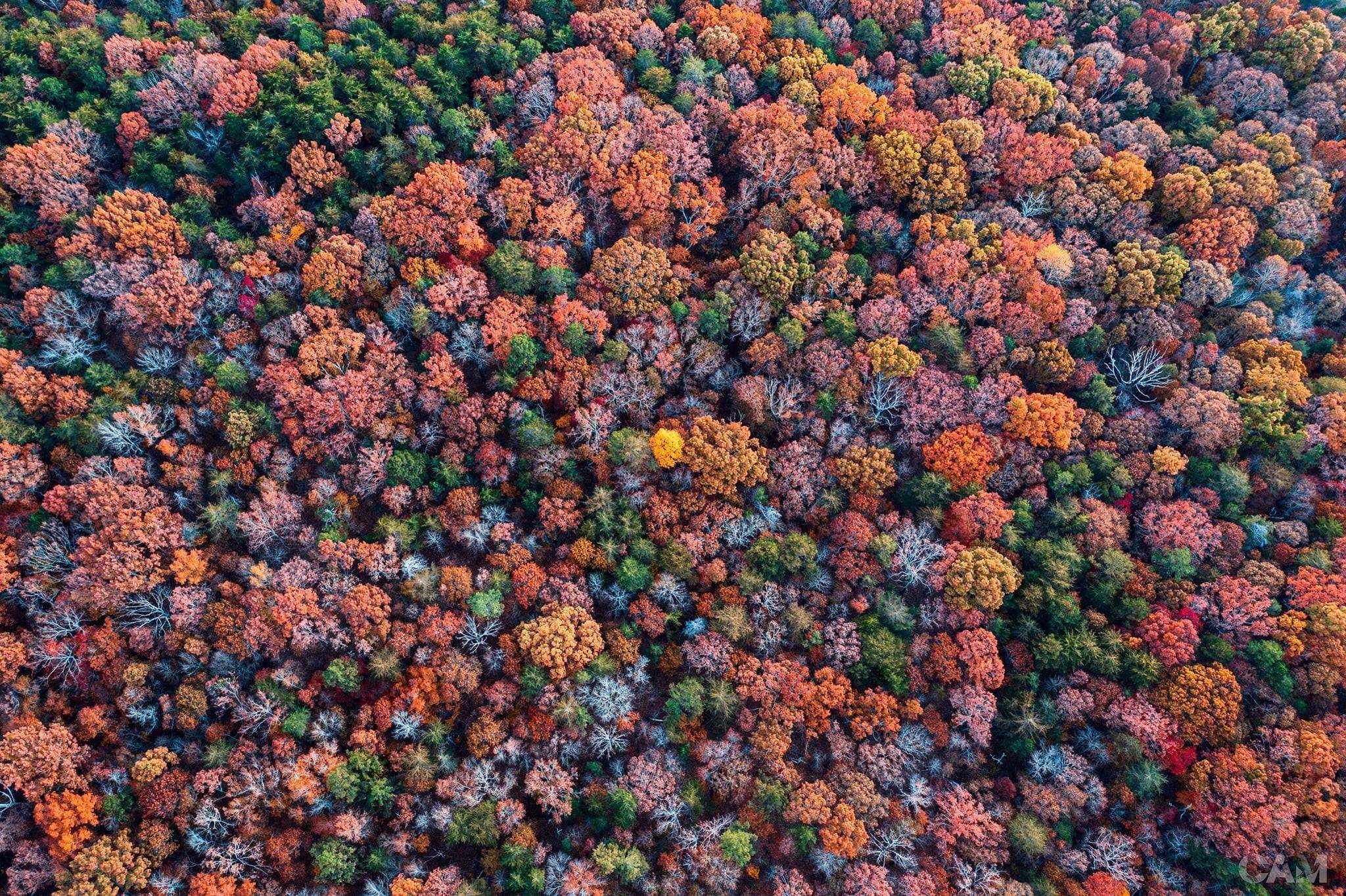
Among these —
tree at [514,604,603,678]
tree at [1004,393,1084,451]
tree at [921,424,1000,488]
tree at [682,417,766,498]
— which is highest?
tree at [1004,393,1084,451]

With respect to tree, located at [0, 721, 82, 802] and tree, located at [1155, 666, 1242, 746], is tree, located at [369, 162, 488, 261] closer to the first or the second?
Answer: tree, located at [0, 721, 82, 802]

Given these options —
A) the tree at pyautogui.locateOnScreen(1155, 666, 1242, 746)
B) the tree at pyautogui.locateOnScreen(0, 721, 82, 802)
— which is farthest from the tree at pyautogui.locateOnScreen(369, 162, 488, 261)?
the tree at pyautogui.locateOnScreen(1155, 666, 1242, 746)

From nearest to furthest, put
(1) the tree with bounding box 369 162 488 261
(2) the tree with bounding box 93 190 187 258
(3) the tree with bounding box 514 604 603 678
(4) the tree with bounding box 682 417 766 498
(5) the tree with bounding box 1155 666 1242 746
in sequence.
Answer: (5) the tree with bounding box 1155 666 1242 746
(3) the tree with bounding box 514 604 603 678
(4) the tree with bounding box 682 417 766 498
(2) the tree with bounding box 93 190 187 258
(1) the tree with bounding box 369 162 488 261

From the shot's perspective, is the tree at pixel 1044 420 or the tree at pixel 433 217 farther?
the tree at pixel 433 217

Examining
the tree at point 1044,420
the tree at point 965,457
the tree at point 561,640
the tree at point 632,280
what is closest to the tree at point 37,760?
the tree at point 561,640

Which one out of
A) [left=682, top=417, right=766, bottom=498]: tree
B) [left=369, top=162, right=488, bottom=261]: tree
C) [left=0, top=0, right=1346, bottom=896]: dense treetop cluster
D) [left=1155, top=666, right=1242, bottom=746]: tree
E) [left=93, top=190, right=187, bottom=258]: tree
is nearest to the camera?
[left=0, top=0, right=1346, bottom=896]: dense treetop cluster

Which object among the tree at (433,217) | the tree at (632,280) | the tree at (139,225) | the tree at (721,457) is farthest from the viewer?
the tree at (632,280)

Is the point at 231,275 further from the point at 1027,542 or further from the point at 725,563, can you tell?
the point at 1027,542

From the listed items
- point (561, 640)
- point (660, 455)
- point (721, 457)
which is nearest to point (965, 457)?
point (721, 457)

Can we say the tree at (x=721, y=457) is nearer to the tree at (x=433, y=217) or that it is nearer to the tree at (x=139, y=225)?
the tree at (x=433, y=217)
